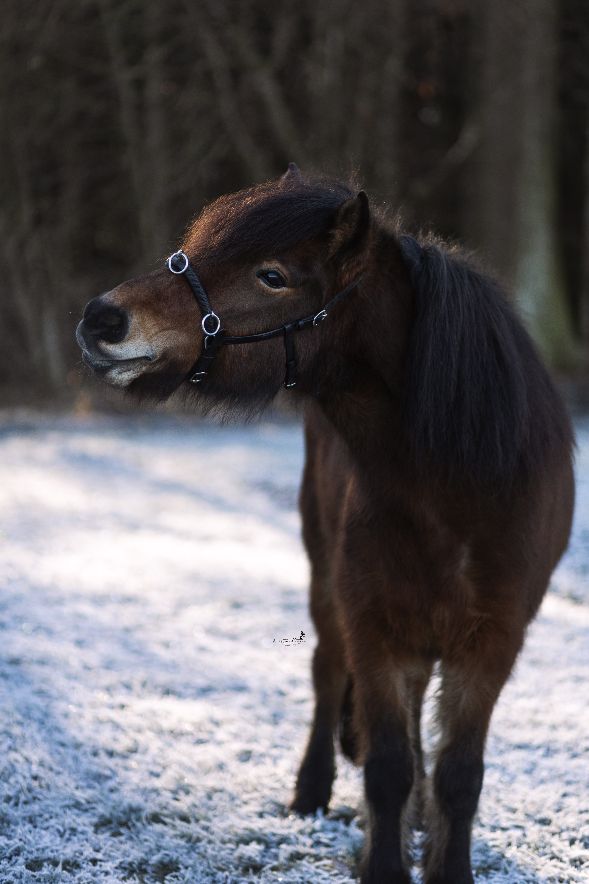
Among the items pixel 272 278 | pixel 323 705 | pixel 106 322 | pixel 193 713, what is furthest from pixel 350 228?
pixel 193 713

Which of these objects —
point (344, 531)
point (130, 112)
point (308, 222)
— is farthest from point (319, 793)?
point (130, 112)

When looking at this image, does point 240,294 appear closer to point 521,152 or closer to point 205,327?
point 205,327

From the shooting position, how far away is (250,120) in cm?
1435

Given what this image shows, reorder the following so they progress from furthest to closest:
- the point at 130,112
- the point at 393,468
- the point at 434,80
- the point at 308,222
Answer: the point at 434,80 < the point at 130,112 < the point at 393,468 < the point at 308,222

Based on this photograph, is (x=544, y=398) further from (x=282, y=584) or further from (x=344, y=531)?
(x=282, y=584)

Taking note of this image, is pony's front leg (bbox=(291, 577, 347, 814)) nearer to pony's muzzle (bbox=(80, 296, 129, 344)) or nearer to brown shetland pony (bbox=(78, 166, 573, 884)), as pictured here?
brown shetland pony (bbox=(78, 166, 573, 884))

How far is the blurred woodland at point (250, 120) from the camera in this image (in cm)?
1329

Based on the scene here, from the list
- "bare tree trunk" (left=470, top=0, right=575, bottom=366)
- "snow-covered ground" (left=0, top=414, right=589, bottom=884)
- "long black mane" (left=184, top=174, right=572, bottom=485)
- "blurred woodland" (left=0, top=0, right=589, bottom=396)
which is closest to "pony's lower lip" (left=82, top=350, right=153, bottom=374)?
"long black mane" (left=184, top=174, right=572, bottom=485)

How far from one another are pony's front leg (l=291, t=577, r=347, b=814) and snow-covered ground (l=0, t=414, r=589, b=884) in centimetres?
9

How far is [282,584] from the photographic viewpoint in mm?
5832

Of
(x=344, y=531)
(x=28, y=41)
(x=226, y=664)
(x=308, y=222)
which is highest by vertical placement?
(x=28, y=41)

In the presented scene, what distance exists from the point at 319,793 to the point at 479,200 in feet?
37.7

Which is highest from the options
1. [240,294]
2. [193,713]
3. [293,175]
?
[293,175]

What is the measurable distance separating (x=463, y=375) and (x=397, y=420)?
0.70 ft
